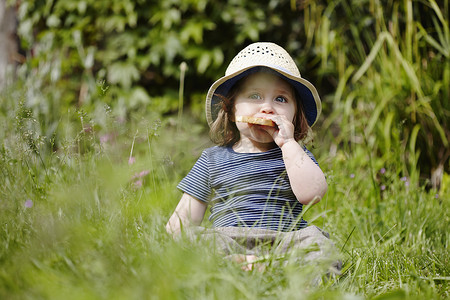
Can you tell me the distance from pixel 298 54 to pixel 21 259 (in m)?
3.57

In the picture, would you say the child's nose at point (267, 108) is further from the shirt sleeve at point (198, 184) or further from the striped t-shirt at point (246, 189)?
the shirt sleeve at point (198, 184)

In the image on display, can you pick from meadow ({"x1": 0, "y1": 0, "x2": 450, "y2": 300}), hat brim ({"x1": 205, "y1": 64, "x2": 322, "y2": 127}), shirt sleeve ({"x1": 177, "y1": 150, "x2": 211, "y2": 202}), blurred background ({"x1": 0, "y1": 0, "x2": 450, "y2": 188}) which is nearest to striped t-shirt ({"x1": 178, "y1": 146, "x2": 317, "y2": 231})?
shirt sleeve ({"x1": 177, "y1": 150, "x2": 211, "y2": 202})

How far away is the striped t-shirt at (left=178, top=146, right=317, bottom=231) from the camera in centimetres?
177

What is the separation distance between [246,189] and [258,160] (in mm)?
132

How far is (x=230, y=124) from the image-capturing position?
80.2 inches

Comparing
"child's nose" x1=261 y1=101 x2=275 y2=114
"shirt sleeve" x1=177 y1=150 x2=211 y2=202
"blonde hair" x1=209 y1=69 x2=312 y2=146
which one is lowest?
"shirt sleeve" x1=177 y1=150 x2=211 y2=202

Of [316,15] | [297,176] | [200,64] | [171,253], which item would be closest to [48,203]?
[171,253]

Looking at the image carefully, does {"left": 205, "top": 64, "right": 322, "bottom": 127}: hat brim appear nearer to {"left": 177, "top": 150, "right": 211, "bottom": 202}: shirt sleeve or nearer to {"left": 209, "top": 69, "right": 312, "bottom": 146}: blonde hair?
{"left": 209, "top": 69, "right": 312, "bottom": 146}: blonde hair

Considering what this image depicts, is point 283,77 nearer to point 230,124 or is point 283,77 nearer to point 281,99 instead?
point 281,99

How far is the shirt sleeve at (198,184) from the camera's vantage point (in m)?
1.89

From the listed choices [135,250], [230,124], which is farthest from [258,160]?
[135,250]

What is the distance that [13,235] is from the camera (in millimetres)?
1391

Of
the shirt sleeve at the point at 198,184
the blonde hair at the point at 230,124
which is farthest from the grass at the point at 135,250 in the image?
the blonde hair at the point at 230,124

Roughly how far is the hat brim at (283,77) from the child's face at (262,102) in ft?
0.13
